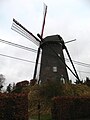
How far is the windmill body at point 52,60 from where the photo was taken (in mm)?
29766

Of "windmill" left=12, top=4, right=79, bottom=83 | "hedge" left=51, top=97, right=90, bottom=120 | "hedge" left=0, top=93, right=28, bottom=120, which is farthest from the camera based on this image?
"windmill" left=12, top=4, right=79, bottom=83

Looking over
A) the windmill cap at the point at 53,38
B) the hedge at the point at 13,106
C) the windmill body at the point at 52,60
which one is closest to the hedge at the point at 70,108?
the hedge at the point at 13,106

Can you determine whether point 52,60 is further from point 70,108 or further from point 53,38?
point 70,108

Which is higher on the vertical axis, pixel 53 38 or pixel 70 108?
pixel 53 38

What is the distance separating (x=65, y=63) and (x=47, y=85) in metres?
7.92

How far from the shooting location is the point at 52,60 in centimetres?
3000

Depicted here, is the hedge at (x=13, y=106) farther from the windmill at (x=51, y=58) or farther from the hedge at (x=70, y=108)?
the windmill at (x=51, y=58)

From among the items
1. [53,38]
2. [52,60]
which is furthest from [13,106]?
[53,38]

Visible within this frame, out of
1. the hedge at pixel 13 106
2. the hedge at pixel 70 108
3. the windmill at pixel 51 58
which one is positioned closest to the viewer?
the hedge at pixel 13 106

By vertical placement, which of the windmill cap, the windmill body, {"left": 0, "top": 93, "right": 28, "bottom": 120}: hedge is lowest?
{"left": 0, "top": 93, "right": 28, "bottom": 120}: hedge

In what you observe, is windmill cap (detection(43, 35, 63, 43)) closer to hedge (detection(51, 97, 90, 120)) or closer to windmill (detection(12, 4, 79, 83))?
windmill (detection(12, 4, 79, 83))

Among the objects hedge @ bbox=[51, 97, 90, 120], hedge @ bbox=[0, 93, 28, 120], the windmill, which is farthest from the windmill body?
hedge @ bbox=[0, 93, 28, 120]

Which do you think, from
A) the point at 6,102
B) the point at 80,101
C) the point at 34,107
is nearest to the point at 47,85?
the point at 34,107

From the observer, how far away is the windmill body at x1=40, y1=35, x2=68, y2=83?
29766mm
